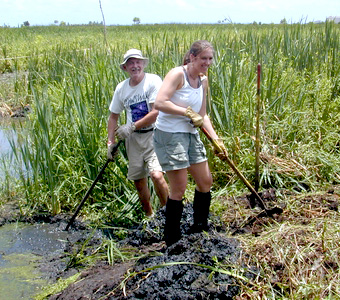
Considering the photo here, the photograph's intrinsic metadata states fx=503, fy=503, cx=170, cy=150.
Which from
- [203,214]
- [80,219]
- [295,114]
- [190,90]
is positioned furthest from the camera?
[295,114]

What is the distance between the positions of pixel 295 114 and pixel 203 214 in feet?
7.03

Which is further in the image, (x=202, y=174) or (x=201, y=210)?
(x=201, y=210)

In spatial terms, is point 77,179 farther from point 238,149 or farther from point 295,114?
point 295,114

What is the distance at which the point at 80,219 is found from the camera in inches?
192

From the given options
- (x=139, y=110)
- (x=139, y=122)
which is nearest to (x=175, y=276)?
(x=139, y=122)

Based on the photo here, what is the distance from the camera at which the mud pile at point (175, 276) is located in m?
2.81

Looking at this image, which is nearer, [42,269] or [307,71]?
[42,269]

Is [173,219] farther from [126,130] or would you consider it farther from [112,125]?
[112,125]

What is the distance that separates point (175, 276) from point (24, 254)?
1.85 meters

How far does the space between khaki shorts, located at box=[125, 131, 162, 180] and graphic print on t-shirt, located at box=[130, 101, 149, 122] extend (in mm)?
183

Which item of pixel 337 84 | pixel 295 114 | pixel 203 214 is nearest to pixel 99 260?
pixel 203 214

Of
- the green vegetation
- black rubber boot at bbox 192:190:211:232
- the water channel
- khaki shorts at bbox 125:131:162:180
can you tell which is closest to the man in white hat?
khaki shorts at bbox 125:131:162:180

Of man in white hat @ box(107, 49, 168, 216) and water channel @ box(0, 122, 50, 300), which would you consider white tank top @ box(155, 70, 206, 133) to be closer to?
man in white hat @ box(107, 49, 168, 216)

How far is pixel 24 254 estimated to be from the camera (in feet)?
14.0
